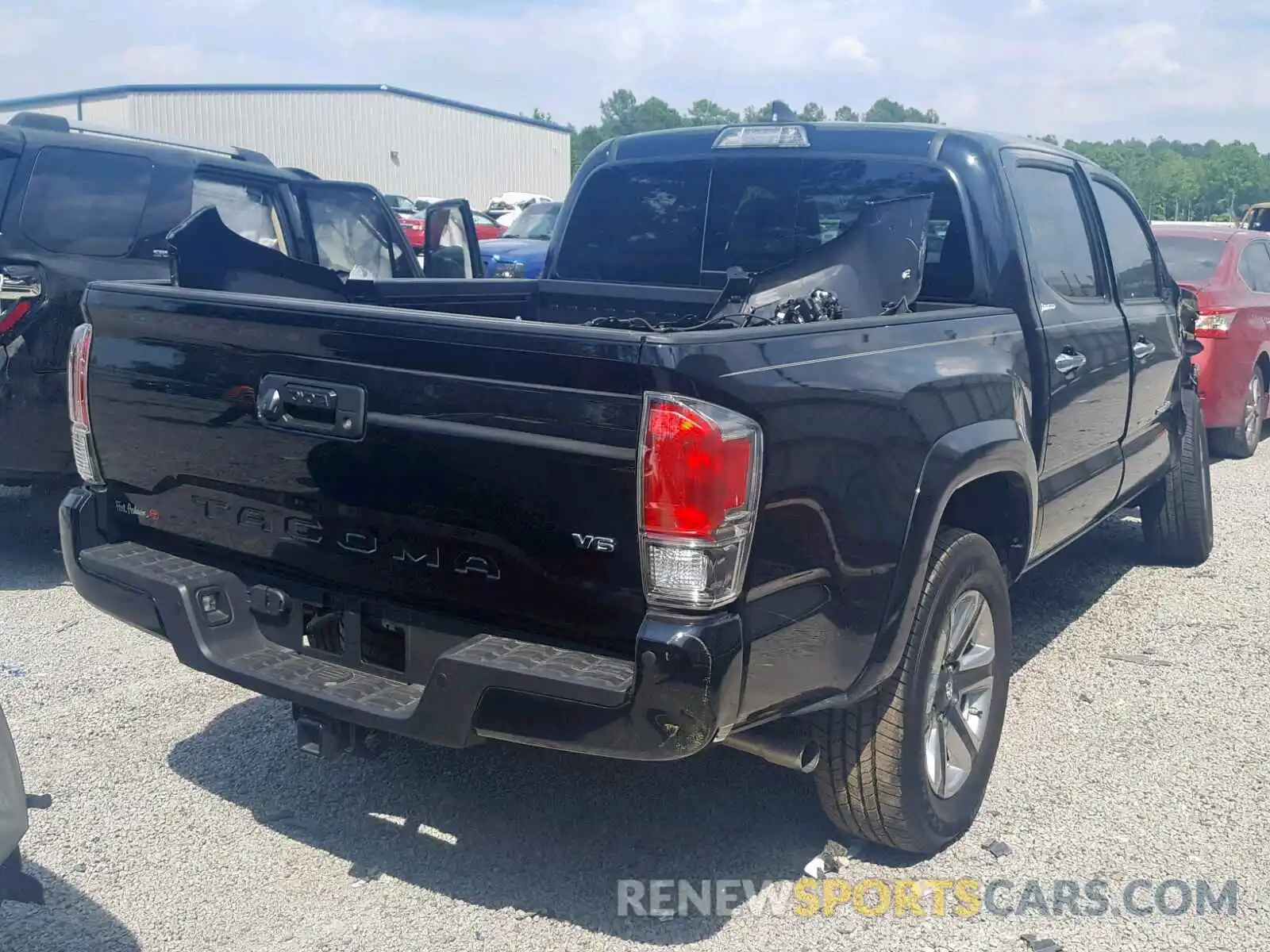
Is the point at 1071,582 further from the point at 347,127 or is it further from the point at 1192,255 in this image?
the point at 347,127

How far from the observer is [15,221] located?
5.40 m

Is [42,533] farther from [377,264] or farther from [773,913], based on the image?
[773,913]

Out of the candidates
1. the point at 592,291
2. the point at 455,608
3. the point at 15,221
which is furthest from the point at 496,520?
the point at 15,221

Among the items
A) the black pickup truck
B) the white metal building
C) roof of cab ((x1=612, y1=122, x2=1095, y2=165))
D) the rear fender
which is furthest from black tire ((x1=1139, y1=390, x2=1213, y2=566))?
the white metal building

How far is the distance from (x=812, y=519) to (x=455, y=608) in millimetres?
848

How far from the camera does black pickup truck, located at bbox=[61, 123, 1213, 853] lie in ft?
8.39

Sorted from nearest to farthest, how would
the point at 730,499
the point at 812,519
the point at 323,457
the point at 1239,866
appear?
the point at 730,499 < the point at 812,519 < the point at 323,457 < the point at 1239,866

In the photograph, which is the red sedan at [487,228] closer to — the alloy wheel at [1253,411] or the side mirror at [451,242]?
the alloy wheel at [1253,411]

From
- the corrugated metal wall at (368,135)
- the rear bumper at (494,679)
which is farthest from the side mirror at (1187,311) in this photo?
the corrugated metal wall at (368,135)

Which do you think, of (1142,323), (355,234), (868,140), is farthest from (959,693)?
(355,234)

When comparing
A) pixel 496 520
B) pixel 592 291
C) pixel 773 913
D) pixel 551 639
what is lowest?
pixel 773 913

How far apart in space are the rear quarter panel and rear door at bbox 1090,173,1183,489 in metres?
2.05

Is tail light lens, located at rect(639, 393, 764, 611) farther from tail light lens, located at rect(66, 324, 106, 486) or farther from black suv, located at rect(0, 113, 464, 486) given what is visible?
black suv, located at rect(0, 113, 464, 486)

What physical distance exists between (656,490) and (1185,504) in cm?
438
